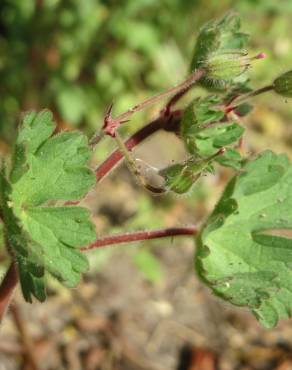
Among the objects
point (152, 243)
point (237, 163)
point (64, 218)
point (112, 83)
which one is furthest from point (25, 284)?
point (112, 83)

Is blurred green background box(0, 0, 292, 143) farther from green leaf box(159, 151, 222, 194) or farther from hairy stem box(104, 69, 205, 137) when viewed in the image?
green leaf box(159, 151, 222, 194)

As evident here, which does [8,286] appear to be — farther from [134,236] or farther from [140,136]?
[140,136]

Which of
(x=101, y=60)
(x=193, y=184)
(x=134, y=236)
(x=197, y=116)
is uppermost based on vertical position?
(x=197, y=116)

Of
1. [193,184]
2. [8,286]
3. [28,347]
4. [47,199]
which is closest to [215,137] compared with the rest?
[193,184]

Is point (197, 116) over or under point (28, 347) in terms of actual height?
over

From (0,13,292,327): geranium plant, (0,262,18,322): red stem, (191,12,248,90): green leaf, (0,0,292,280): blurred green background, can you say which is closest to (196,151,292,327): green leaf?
(0,13,292,327): geranium plant

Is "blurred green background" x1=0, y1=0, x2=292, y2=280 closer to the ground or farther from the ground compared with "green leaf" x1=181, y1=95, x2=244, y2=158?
closer to the ground

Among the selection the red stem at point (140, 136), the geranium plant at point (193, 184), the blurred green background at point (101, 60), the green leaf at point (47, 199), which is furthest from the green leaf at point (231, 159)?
the blurred green background at point (101, 60)

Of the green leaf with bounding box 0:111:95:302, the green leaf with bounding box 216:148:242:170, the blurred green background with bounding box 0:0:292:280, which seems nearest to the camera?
the green leaf with bounding box 0:111:95:302
